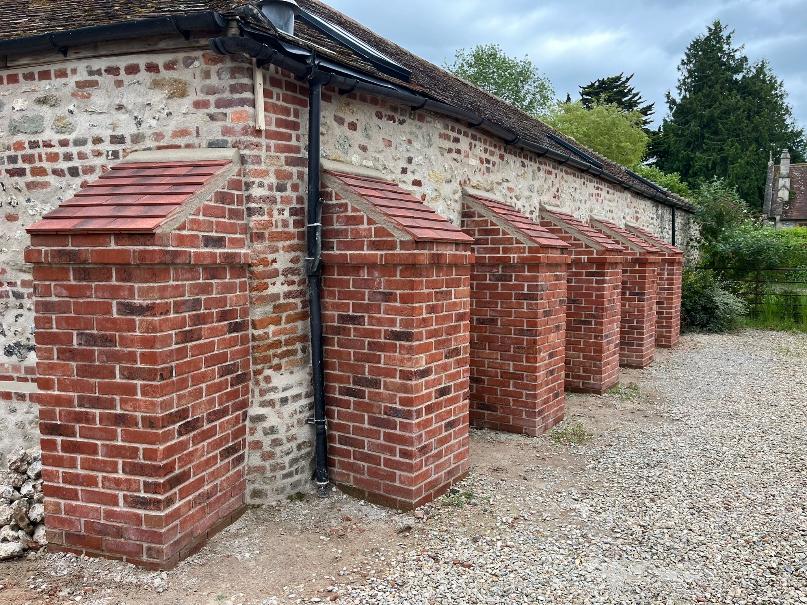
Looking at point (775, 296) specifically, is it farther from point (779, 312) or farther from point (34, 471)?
point (34, 471)

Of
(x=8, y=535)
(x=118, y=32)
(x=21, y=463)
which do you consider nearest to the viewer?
(x=8, y=535)

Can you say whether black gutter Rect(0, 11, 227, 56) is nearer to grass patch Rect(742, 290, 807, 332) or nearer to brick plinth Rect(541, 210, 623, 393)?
brick plinth Rect(541, 210, 623, 393)

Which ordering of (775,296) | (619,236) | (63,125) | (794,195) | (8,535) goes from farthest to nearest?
(794,195), (775,296), (619,236), (63,125), (8,535)

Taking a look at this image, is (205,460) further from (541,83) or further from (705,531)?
(541,83)

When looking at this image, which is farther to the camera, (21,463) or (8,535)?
(21,463)

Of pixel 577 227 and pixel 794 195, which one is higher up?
pixel 794 195

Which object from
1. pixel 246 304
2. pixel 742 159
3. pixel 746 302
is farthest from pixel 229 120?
pixel 742 159

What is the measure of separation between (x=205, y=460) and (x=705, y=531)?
10.9 ft

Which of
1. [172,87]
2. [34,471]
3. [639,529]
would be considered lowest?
[639,529]

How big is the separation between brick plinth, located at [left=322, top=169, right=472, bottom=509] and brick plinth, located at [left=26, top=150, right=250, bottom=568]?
98cm

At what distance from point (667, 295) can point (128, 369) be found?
11831mm

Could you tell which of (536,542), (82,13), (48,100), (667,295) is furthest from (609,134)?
(48,100)

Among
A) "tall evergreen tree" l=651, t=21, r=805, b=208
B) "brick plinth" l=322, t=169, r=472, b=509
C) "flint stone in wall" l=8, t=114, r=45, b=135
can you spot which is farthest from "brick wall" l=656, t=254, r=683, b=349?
"tall evergreen tree" l=651, t=21, r=805, b=208

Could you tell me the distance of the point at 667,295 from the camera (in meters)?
12.7
